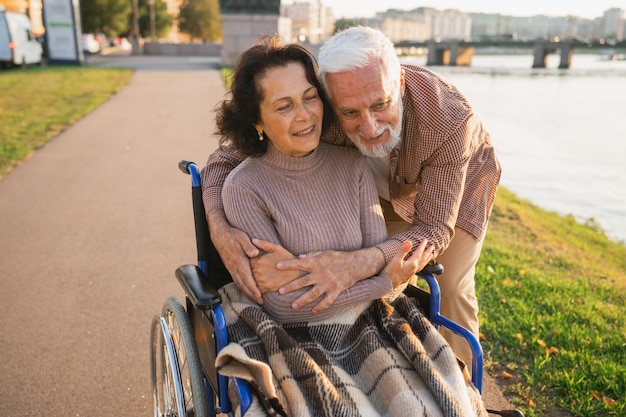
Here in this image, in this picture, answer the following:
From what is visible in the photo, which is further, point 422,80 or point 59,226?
point 59,226

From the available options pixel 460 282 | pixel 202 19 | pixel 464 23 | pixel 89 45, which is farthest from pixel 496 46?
pixel 464 23

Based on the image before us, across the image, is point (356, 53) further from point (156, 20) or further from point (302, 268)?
point (156, 20)

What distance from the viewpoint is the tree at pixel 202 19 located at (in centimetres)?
5494

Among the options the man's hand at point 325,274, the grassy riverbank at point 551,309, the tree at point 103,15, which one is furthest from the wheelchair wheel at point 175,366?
the tree at point 103,15

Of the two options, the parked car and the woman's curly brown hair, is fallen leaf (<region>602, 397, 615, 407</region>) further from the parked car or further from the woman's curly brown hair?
the parked car

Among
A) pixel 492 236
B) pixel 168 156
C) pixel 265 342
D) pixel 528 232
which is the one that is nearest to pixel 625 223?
pixel 528 232

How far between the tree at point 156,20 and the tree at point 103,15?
5416mm

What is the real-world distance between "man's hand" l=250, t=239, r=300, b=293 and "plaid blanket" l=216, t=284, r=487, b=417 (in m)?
0.09

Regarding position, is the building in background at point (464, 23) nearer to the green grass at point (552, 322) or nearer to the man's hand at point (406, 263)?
the green grass at point (552, 322)

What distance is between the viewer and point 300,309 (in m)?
1.93

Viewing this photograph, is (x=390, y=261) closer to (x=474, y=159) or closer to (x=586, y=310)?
(x=474, y=159)

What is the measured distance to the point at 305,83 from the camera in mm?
2080

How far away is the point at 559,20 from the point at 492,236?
149 m

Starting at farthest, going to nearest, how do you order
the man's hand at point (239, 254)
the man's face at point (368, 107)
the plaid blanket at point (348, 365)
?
the man's face at point (368, 107) < the man's hand at point (239, 254) < the plaid blanket at point (348, 365)
